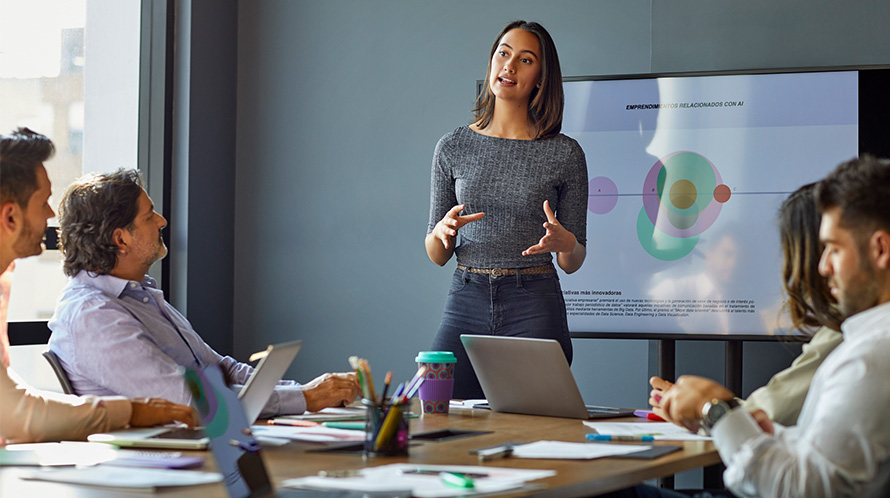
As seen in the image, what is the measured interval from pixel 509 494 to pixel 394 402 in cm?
42

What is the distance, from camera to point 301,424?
180 cm

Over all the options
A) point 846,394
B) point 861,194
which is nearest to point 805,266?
point 861,194

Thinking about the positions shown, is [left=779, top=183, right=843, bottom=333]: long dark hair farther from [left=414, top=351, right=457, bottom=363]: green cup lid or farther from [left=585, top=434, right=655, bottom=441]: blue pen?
[left=414, top=351, right=457, bottom=363]: green cup lid

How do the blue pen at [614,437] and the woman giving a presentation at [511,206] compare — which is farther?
the woman giving a presentation at [511,206]

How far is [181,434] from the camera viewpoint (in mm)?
1627

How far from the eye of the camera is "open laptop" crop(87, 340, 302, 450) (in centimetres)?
149

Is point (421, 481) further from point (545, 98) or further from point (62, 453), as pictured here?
point (545, 98)

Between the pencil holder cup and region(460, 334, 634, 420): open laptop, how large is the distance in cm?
49

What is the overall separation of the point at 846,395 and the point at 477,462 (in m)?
0.55

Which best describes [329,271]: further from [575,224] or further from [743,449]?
[743,449]

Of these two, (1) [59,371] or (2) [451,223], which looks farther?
(2) [451,223]

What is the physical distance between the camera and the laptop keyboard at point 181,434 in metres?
1.59

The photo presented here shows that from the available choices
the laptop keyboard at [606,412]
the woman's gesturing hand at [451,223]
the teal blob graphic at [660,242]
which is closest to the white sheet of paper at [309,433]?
the laptop keyboard at [606,412]

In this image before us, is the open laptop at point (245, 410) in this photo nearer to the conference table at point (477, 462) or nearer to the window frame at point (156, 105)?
the conference table at point (477, 462)
